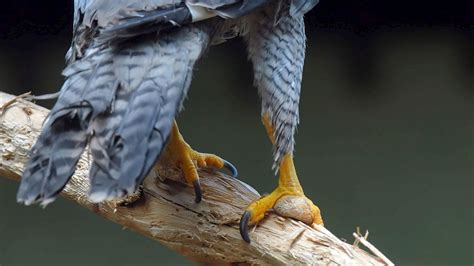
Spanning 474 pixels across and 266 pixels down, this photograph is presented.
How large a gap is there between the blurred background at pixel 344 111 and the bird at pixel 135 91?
2279 mm

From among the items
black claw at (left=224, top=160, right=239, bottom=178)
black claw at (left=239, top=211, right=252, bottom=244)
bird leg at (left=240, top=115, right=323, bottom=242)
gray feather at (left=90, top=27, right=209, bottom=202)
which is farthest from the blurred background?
gray feather at (left=90, top=27, right=209, bottom=202)

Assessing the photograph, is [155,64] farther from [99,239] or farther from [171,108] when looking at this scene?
[99,239]

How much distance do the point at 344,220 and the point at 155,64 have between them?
9.48 feet

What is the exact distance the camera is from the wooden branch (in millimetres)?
2139

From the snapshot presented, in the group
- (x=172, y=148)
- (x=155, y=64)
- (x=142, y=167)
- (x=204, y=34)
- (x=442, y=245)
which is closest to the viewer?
(x=142, y=167)

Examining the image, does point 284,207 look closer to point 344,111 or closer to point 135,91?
point 135,91

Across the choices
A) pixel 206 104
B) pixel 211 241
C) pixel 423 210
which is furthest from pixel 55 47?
pixel 211 241

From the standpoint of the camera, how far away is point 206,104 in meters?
4.67

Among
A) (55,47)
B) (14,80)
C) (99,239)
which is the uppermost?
(55,47)

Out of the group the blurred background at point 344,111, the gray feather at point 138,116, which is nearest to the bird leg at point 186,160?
the gray feather at point 138,116

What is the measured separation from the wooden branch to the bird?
0.05 metres

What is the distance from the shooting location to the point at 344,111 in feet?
15.3

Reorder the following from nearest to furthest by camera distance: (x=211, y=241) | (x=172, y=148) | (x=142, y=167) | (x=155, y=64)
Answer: (x=142, y=167) → (x=155, y=64) → (x=211, y=241) → (x=172, y=148)

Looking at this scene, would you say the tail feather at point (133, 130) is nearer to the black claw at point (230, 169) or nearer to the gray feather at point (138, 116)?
the gray feather at point (138, 116)
